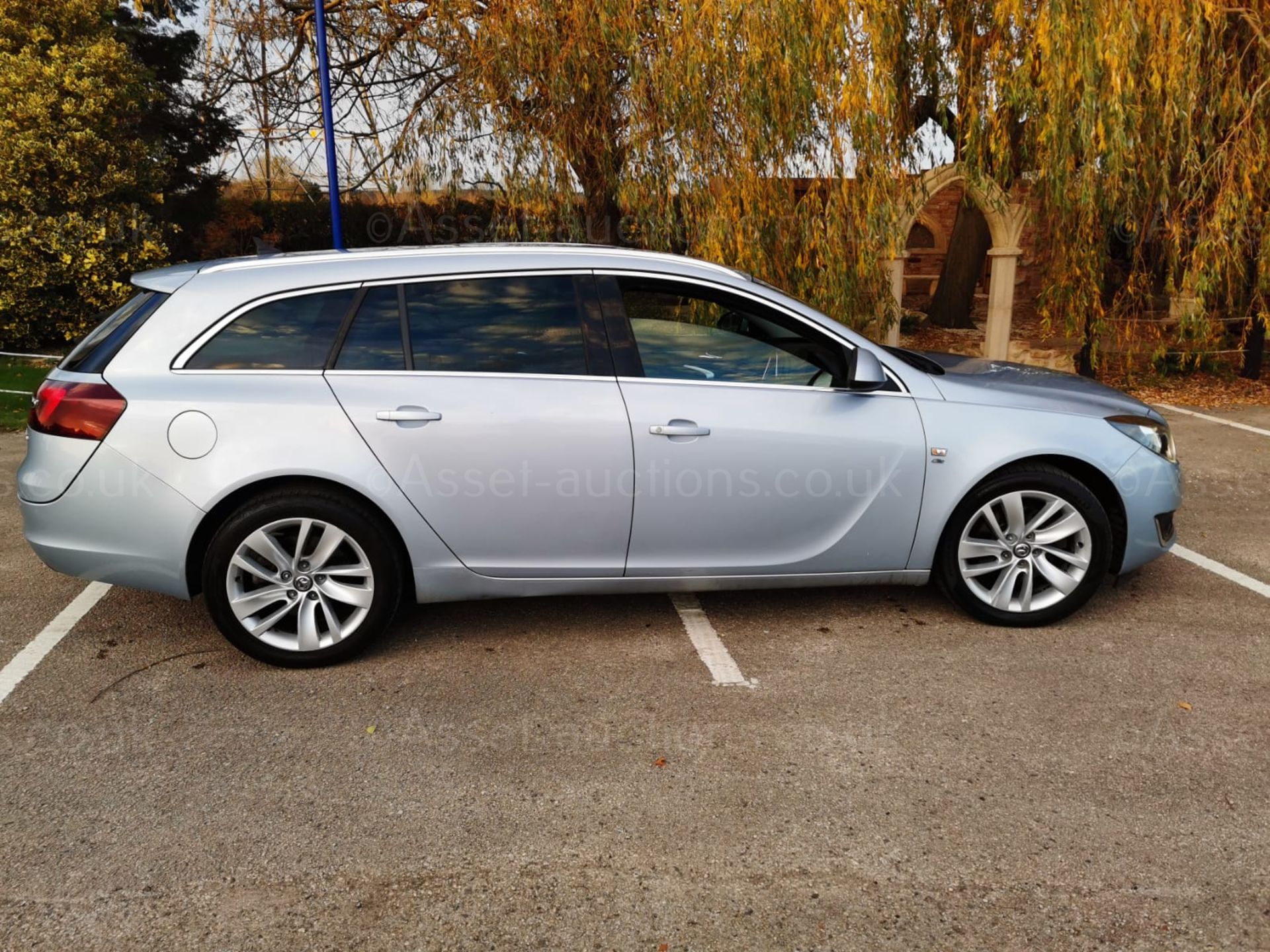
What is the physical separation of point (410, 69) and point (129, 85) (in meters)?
4.26

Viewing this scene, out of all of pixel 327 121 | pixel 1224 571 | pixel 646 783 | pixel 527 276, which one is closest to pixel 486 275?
pixel 527 276

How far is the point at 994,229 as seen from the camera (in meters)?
11.4

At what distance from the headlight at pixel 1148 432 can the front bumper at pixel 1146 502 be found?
51 mm

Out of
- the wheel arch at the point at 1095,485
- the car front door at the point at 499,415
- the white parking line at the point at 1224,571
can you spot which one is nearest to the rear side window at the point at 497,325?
the car front door at the point at 499,415

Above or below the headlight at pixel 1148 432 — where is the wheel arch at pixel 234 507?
below

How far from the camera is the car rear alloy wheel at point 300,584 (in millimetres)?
3742

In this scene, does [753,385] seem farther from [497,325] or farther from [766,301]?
[497,325]

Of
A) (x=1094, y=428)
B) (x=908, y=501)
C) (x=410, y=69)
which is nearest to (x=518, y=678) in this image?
(x=908, y=501)

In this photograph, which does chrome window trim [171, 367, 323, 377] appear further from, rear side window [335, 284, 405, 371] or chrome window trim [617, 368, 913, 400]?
chrome window trim [617, 368, 913, 400]

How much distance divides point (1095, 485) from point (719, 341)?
A: 1804 millimetres

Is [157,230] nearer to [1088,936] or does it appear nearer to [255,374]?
[255,374]

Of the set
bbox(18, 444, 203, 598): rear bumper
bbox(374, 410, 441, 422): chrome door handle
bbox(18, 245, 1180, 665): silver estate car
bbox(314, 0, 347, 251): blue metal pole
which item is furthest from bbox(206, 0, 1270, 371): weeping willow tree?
bbox(18, 444, 203, 598): rear bumper

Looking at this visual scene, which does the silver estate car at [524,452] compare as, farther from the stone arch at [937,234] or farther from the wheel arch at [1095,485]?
the stone arch at [937,234]

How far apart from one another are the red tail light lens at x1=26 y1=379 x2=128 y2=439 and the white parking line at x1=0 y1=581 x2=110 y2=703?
2.22ft
